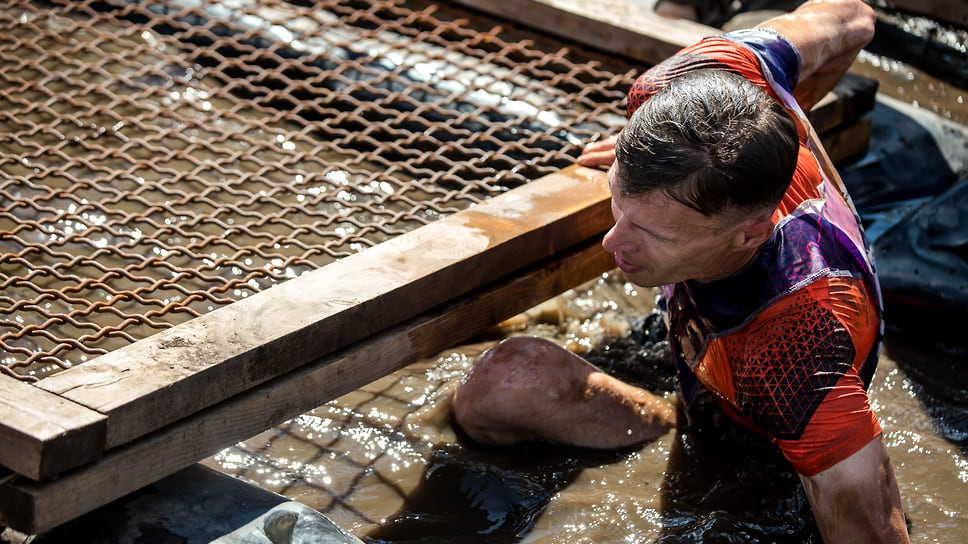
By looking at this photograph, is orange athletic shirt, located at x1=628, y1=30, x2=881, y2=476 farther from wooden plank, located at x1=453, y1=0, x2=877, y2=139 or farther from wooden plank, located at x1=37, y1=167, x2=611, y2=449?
wooden plank, located at x1=453, y1=0, x2=877, y2=139

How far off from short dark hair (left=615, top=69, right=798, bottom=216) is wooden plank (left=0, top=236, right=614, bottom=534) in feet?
2.75

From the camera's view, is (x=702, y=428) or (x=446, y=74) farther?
(x=446, y=74)

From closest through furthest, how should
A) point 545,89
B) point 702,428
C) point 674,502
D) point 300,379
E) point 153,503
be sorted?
point 153,503
point 300,379
point 674,502
point 702,428
point 545,89

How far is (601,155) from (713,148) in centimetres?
116

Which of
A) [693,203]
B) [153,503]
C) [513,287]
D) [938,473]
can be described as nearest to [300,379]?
[153,503]

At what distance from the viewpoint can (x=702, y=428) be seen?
3.03m

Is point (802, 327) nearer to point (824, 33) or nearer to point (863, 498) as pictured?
point (863, 498)

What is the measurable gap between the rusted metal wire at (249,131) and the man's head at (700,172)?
115 cm

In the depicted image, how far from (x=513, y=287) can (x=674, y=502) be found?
0.74 m

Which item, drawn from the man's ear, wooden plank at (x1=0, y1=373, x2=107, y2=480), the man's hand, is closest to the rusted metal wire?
the man's hand

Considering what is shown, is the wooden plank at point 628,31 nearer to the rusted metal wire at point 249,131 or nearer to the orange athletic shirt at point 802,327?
the rusted metal wire at point 249,131

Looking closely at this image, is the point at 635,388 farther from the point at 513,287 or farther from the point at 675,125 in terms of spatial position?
the point at 675,125

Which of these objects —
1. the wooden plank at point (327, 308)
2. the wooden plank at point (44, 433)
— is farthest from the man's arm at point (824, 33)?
the wooden plank at point (44, 433)

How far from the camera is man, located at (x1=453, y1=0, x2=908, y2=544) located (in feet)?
6.95
